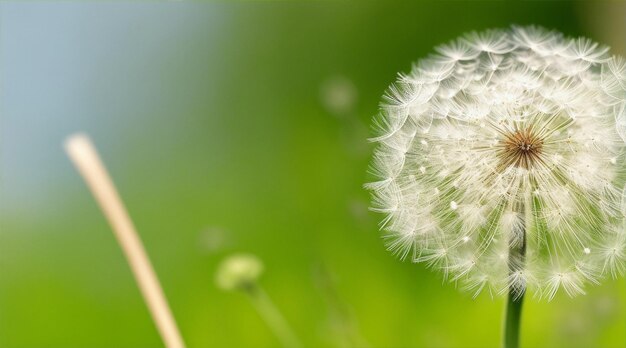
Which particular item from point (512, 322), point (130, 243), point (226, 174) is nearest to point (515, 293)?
point (512, 322)

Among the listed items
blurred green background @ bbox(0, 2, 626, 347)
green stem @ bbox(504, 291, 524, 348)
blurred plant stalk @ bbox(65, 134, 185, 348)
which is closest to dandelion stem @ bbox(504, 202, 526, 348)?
green stem @ bbox(504, 291, 524, 348)

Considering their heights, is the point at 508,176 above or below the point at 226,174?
below

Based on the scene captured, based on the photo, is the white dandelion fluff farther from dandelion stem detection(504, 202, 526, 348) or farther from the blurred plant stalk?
the blurred plant stalk

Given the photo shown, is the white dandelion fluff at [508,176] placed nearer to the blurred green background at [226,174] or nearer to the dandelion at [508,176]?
the dandelion at [508,176]

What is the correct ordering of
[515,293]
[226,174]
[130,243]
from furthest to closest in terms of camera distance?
[226,174] < [130,243] < [515,293]

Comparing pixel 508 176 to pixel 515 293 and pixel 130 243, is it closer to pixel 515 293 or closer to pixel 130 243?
pixel 515 293

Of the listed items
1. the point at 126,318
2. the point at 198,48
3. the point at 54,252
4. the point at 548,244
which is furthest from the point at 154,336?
the point at 548,244

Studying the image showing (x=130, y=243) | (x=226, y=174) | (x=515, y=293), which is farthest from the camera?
(x=226, y=174)
